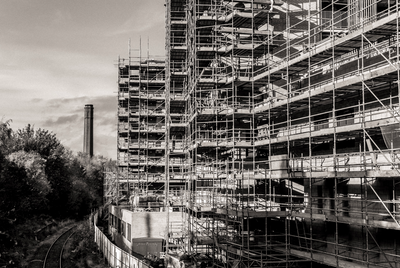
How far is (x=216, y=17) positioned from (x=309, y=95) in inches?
521

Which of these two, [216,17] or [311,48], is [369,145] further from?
[216,17]

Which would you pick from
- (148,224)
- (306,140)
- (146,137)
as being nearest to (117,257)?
(148,224)

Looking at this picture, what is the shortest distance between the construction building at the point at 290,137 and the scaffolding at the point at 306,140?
3.3 inches

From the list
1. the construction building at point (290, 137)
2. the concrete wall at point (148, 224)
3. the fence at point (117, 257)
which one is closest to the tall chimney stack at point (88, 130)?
the construction building at point (290, 137)

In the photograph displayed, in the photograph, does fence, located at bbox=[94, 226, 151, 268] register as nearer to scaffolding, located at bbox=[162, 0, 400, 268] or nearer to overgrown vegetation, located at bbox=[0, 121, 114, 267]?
scaffolding, located at bbox=[162, 0, 400, 268]

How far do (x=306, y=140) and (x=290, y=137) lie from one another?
1.25m

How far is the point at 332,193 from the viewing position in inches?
832

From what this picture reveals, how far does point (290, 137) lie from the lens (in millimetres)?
21969

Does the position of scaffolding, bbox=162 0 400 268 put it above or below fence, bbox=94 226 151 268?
above

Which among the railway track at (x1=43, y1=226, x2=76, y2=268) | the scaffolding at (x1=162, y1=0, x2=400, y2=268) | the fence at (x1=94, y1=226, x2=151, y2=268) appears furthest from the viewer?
the railway track at (x1=43, y1=226, x2=76, y2=268)

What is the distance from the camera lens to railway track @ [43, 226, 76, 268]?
31172mm

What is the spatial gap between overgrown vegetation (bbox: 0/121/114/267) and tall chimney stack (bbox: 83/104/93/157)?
51.4 ft

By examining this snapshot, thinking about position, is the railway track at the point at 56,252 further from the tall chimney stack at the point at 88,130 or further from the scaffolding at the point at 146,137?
the tall chimney stack at the point at 88,130

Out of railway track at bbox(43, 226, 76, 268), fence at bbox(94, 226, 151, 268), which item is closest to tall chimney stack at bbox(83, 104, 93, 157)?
railway track at bbox(43, 226, 76, 268)
